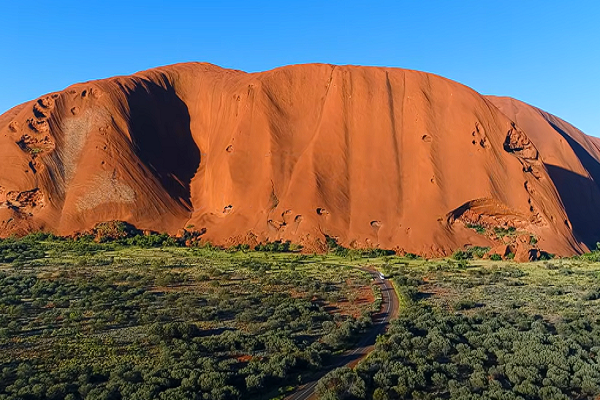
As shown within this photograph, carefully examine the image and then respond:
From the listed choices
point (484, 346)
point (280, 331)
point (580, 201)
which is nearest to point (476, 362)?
point (484, 346)

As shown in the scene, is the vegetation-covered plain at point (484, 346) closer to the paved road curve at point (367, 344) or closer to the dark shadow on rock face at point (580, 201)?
the paved road curve at point (367, 344)

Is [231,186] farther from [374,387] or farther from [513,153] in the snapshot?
[374,387]

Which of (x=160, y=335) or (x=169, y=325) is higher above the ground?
(x=169, y=325)

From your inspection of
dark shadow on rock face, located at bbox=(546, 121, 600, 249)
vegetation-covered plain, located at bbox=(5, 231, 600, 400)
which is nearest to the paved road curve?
vegetation-covered plain, located at bbox=(5, 231, 600, 400)

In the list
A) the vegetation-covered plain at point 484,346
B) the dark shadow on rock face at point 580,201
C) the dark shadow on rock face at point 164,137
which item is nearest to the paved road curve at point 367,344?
the vegetation-covered plain at point 484,346

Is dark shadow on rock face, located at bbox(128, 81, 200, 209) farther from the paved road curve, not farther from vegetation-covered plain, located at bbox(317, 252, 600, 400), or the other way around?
vegetation-covered plain, located at bbox(317, 252, 600, 400)

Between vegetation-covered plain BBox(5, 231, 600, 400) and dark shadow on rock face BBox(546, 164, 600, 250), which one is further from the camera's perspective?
dark shadow on rock face BBox(546, 164, 600, 250)

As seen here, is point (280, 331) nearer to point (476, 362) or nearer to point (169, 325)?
point (169, 325)
